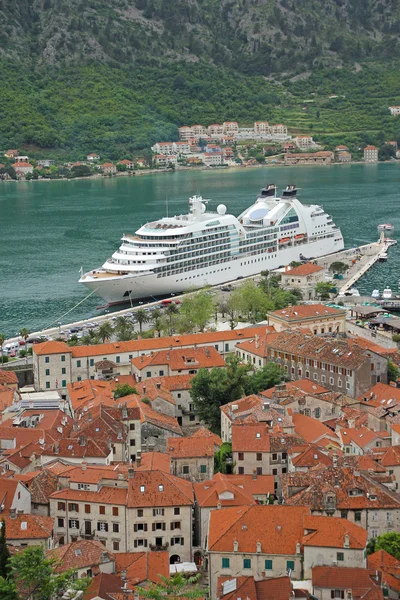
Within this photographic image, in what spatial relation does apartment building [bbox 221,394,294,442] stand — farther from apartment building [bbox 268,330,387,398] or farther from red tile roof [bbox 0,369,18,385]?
red tile roof [bbox 0,369,18,385]

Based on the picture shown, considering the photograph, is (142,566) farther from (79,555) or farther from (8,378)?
(8,378)

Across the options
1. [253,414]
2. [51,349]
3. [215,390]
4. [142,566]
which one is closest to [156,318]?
[51,349]

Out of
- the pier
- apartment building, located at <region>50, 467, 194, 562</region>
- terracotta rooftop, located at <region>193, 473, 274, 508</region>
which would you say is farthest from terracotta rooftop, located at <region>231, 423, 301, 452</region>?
the pier

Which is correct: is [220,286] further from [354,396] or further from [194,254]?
[354,396]

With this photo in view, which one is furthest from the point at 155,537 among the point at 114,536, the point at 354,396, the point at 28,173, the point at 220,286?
the point at 28,173

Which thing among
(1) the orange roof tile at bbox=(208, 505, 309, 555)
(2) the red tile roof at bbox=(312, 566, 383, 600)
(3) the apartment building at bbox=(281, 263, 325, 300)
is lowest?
(3) the apartment building at bbox=(281, 263, 325, 300)

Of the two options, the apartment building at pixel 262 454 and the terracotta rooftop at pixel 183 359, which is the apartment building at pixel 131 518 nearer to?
the apartment building at pixel 262 454

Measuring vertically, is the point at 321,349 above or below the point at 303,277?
above

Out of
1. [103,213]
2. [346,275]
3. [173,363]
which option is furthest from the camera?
[103,213]

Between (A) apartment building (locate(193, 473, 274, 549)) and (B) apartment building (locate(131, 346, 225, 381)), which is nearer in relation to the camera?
(A) apartment building (locate(193, 473, 274, 549))
